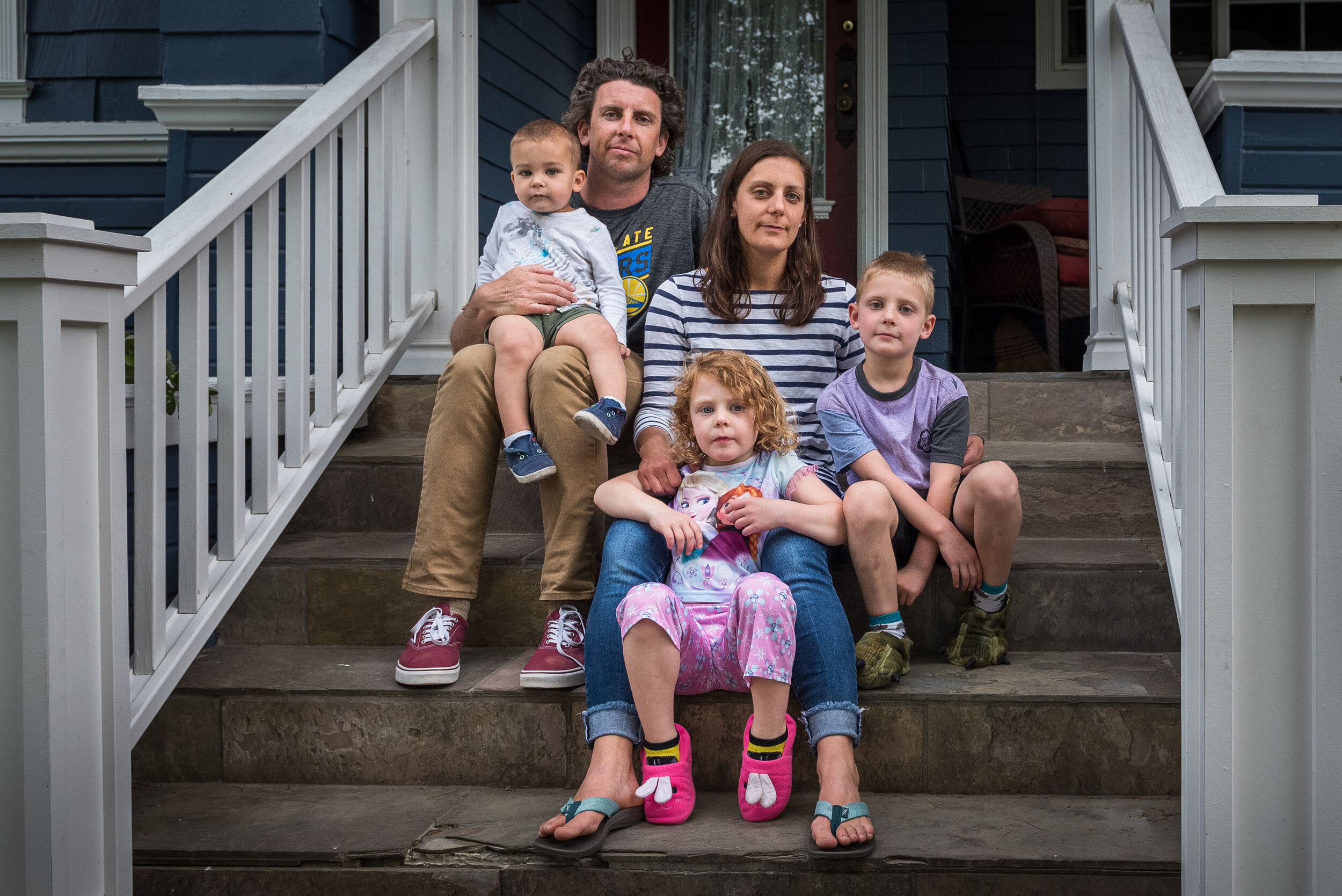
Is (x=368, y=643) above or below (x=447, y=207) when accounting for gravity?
below

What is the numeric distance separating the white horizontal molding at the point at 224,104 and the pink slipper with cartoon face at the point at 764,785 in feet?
7.17

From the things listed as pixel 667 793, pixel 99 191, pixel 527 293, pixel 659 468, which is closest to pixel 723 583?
pixel 659 468

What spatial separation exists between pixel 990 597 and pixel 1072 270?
282 cm

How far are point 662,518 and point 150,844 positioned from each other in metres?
0.96

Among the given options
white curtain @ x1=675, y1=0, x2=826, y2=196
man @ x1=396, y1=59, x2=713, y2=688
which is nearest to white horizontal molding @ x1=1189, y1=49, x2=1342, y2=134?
man @ x1=396, y1=59, x2=713, y2=688

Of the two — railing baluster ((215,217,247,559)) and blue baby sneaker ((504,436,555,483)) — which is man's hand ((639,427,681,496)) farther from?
railing baluster ((215,217,247,559))

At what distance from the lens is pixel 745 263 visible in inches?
86.6

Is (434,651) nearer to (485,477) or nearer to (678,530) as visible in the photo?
(485,477)

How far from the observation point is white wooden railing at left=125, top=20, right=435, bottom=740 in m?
1.79

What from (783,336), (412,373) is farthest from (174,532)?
(783,336)

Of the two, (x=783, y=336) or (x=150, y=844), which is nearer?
(x=150, y=844)

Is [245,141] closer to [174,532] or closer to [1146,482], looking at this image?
[174,532]

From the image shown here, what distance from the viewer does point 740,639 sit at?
167 cm

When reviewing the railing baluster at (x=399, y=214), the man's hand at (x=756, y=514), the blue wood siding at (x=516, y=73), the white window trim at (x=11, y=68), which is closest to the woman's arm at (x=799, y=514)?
the man's hand at (x=756, y=514)
